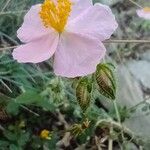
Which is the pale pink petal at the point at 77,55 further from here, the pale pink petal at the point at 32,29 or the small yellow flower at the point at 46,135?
the small yellow flower at the point at 46,135

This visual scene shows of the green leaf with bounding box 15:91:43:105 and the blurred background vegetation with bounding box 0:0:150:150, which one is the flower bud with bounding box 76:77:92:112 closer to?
the blurred background vegetation with bounding box 0:0:150:150

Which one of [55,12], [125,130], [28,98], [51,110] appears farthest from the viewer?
[125,130]

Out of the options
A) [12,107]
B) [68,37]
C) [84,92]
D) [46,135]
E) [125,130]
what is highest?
[68,37]

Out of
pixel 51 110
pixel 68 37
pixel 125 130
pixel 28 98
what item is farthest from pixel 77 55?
pixel 125 130

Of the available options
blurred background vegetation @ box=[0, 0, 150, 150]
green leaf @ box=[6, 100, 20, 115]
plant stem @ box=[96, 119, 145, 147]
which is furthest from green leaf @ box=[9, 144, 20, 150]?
plant stem @ box=[96, 119, 145, 147]

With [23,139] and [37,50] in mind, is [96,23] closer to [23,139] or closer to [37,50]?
[37,50]

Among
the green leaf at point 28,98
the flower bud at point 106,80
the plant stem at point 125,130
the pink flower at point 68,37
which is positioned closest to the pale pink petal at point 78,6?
the pink flower at point 68,37

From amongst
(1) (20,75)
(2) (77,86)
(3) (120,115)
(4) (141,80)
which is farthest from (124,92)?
(2) (77,86)
